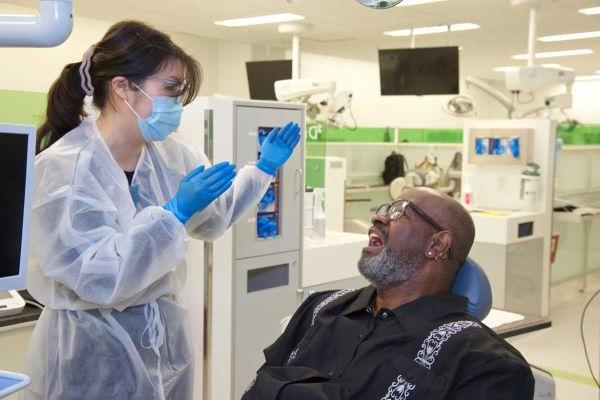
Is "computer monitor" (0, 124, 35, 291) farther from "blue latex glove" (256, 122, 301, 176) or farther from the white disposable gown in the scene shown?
"blue latex glove" (256, 122, 301, 176)

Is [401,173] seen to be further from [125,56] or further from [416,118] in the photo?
[125,56]

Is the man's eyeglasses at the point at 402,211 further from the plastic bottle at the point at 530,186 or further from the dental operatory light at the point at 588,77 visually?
the dental operatory light at the point at 588,77

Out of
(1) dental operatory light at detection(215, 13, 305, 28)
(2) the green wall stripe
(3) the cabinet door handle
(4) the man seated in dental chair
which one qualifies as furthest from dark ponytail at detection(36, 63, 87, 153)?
(1) dental operatory light at detection(215, 13, 305, 28)

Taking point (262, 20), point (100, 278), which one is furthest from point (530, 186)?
point (100, 278)

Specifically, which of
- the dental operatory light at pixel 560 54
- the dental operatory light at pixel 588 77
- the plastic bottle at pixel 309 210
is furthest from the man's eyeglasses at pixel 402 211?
the dental operatory light at pixel 588 77

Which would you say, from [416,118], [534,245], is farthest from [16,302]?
[416,118]

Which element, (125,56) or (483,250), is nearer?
(125,56)

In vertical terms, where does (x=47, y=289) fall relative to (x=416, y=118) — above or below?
below

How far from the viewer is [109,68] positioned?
1.74m

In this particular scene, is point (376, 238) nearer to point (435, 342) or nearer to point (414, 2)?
point (435, 342)

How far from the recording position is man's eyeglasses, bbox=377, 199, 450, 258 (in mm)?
1691

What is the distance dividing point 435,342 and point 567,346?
339 centimetres

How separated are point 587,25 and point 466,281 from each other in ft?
16.8

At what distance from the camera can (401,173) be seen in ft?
26.3
